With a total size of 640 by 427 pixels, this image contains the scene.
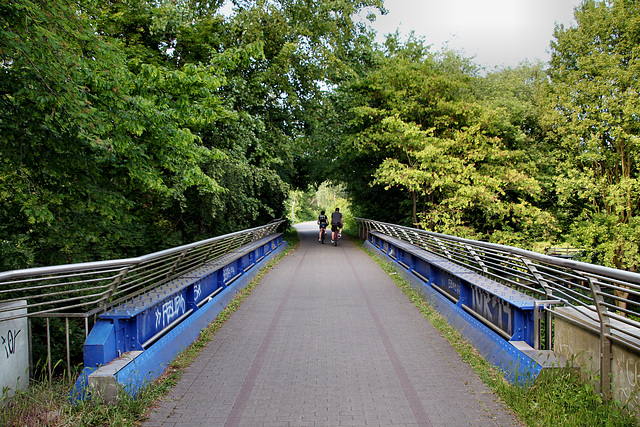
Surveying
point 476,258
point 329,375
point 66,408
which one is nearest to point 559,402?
point 329,375

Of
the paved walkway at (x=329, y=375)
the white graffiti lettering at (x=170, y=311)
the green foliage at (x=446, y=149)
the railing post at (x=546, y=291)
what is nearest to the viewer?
the paved walkway at (x=329, y=375)

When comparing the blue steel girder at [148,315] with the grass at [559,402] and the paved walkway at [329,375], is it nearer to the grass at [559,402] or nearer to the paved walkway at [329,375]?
the paved walkway at [329,375]

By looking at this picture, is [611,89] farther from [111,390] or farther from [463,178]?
[111,390]

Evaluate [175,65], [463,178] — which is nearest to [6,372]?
[175,65]

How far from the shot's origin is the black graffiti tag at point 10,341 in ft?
12.1

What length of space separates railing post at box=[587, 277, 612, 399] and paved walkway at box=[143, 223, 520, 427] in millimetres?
834

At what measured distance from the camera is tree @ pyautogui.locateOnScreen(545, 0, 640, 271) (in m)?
17.5

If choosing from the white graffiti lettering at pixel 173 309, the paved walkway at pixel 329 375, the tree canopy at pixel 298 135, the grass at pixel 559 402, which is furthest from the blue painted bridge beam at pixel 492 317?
the tree canopy at pixel 298 135

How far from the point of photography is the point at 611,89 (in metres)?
18.3

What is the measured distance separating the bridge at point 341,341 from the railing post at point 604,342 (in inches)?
0.4

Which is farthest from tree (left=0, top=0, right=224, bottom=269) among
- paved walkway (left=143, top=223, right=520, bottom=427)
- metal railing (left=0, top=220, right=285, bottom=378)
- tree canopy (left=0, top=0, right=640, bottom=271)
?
paved walkway (left=143, top=223, right=520, bottom=427)

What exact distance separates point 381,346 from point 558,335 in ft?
7.88

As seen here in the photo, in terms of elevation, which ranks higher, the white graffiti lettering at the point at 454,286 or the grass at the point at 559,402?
the white graffiti lettering at the point at 454,286

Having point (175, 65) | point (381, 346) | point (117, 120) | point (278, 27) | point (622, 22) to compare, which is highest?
point (622, 22)
